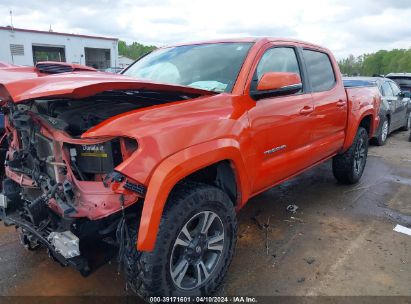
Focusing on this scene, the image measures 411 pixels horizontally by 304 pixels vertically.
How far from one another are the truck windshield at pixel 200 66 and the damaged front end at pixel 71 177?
803 mm

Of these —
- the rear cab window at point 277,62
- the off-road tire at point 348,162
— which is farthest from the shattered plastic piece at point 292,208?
the rear cab window at point 277,62

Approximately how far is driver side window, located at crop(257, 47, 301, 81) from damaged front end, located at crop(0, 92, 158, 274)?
4.11 feet

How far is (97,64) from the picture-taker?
34.6 m

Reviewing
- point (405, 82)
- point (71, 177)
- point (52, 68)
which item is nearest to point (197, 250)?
point (71, 177)

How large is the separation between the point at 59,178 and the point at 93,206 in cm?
34

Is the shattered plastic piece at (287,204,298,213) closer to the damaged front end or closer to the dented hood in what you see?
the damaged front end

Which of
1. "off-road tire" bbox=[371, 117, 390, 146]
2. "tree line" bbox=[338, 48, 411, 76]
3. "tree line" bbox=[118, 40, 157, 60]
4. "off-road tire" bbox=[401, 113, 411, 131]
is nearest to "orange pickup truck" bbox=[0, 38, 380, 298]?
"off-road tire" bbox=[371, 117, 390, 146]

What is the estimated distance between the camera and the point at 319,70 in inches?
171

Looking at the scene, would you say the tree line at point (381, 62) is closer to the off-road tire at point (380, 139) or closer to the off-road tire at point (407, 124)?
the off-road tire at point (407, 124)

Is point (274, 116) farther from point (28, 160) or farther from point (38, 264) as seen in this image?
point (38, 264)

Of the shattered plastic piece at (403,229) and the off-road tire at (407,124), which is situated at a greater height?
the shattered plastic piece at (403,229)

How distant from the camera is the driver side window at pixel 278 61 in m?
3.32

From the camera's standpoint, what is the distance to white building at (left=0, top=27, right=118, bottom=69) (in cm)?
2592

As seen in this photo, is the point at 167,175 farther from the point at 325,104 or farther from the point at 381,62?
the point at 381,62
